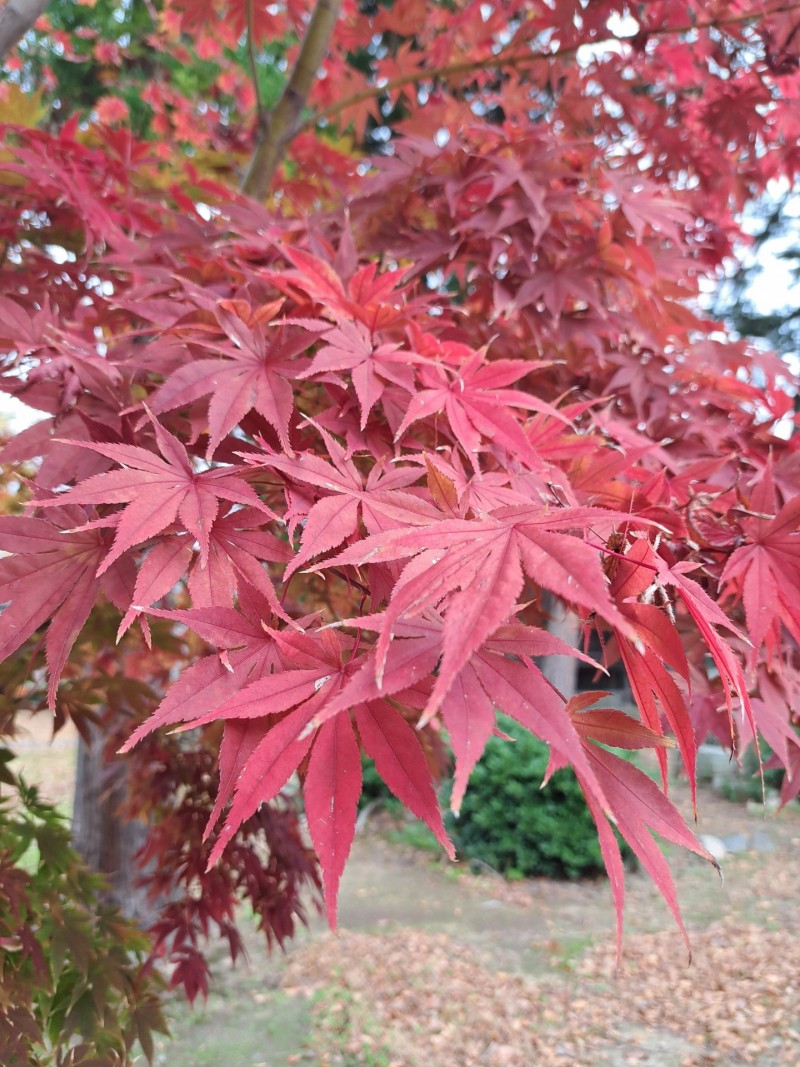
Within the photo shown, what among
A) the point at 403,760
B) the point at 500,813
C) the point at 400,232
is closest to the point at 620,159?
the point at 400,232

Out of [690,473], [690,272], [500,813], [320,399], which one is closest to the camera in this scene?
[690,473]

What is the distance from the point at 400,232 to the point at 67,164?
2.48ft

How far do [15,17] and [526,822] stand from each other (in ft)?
15.9

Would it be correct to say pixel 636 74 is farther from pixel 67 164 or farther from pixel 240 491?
pixel 240 491

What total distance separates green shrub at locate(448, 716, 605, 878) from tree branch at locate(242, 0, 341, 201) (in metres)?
3.93

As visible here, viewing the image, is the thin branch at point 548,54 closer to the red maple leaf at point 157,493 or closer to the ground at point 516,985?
the red maple leaf at point 157,493

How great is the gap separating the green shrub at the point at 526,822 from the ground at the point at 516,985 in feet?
0.50

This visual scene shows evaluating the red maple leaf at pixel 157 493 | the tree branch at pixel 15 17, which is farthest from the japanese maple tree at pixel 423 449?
the tree branch at pixel 15 17

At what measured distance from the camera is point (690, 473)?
105 centimetres

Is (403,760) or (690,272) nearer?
(403,760)

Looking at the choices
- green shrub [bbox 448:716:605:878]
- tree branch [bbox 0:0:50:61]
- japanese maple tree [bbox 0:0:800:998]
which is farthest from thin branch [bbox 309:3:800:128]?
green shrub [bbox 448:716:605:878]

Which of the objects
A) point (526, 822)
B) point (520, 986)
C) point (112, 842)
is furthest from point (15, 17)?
point (526, 822)

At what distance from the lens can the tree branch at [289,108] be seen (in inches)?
81.0

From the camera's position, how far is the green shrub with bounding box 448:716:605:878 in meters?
4.85
